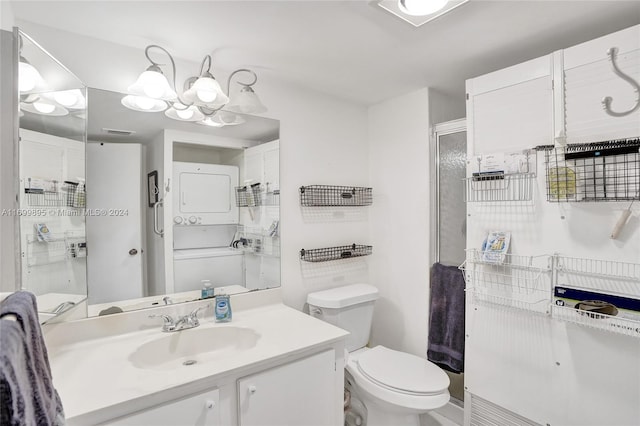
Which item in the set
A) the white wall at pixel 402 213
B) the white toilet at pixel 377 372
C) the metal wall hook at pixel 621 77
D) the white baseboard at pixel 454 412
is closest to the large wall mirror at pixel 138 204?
the white toilet at pixel 377 372

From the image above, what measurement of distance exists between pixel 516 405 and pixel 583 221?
969 millimetres

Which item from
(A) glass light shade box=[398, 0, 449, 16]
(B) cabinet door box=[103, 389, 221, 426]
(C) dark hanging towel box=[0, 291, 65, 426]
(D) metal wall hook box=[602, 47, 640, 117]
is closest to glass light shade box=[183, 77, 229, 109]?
(A) glass light shade box=[398, 0, 449, 16]

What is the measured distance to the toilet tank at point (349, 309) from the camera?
2.07m

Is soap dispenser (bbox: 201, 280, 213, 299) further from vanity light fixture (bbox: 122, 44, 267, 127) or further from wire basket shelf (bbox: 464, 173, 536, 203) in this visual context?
wire basket shelf (bbox: 464, 173, 536, 203)

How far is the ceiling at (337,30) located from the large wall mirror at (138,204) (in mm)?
301

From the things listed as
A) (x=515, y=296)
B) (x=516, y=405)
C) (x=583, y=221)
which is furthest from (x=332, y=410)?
(x=583, y=221)

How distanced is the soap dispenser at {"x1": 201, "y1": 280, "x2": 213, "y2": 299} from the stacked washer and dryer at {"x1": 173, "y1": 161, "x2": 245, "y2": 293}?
0.07 ft

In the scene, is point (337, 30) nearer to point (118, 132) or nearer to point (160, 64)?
point (160, 64)

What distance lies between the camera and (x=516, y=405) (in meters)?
1.64

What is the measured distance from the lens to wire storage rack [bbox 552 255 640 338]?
4.23 ft

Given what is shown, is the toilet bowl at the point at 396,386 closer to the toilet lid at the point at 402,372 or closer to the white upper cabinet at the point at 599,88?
the toilet lid at the point at 402,372

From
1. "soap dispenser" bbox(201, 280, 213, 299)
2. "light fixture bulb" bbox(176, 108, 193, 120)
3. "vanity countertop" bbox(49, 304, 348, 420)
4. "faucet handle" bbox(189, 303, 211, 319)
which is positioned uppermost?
"light fixture bulb" bbox(176, 108, 193, 120)

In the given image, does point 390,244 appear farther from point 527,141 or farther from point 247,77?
point 247,77

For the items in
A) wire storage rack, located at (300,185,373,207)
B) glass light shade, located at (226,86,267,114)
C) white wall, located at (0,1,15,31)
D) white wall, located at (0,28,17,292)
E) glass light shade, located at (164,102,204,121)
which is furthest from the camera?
wire storage rack, located at (300,185,373,207)
